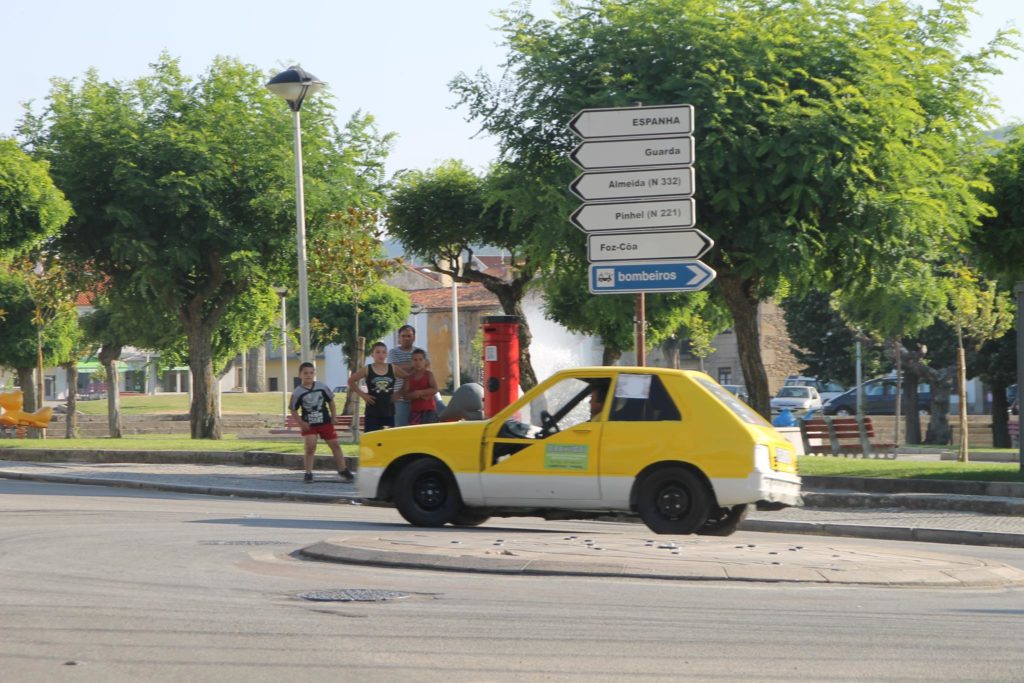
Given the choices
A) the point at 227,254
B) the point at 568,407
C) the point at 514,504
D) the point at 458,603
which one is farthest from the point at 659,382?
the point at 227,254

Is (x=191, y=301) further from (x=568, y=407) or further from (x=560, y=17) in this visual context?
(x=568, y=407)

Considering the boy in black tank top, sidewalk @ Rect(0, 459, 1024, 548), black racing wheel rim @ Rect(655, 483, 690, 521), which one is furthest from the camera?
the boy in black tank top

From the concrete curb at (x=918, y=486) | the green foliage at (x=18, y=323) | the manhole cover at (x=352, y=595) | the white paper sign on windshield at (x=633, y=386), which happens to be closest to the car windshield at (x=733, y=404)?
the white paper sign on windshield at (x=633, y=386)

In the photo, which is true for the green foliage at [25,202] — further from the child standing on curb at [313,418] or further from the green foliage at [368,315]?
the green foliage at [368,315]

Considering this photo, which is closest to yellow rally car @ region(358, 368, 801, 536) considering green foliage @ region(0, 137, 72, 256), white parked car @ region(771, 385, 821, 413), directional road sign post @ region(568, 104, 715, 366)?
directional road sign post @ region(568, 104, 715, 366)

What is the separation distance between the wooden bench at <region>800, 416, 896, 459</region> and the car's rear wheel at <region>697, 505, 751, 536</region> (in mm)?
18288

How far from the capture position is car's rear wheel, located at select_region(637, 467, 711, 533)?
13258 mm

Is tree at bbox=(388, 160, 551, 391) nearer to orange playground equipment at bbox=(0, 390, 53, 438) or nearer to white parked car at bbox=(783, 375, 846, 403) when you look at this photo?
orange playground equipment at bbox=(0, 390, 53, 438)

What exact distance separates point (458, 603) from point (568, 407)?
197 inches

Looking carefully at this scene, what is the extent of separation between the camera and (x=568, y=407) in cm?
1372

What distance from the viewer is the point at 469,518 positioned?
14.3 meters

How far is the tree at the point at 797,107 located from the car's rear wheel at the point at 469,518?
10.2 meters

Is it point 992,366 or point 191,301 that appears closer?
point 191,301

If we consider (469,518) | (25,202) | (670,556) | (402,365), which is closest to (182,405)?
(25,202)
